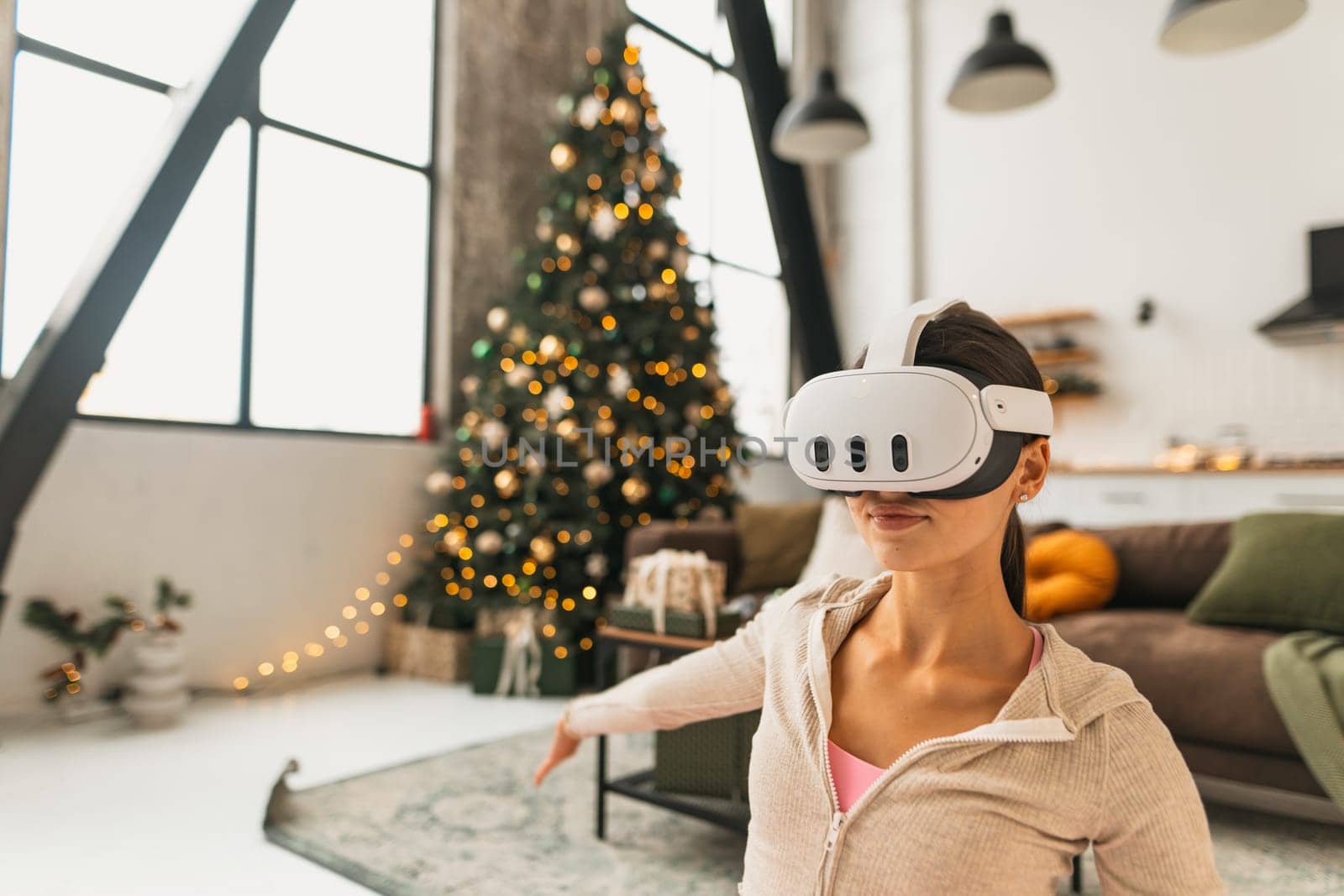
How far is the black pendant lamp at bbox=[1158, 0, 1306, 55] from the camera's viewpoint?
2738 mm

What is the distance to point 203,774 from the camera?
2.52m

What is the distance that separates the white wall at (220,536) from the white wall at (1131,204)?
4370mm

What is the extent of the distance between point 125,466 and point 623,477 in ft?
6.06

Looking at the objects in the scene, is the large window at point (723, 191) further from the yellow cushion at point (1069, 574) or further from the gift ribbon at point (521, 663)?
the yellow cushion at point (1069, 574)

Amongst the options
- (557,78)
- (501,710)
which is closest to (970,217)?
(557,78)

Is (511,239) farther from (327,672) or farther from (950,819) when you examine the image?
(950,819)

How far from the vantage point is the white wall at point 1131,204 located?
18.1 feet

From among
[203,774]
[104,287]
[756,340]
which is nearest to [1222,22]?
[104,287]

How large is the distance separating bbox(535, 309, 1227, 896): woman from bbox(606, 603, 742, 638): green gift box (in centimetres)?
123

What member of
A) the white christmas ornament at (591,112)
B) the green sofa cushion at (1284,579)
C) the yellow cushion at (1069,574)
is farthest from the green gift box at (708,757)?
the white christmas ornament at (591,112)

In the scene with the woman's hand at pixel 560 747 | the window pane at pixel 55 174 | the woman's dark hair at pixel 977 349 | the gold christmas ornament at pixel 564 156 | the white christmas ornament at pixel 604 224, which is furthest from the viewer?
the gold christmas ornament at pixel 564 156

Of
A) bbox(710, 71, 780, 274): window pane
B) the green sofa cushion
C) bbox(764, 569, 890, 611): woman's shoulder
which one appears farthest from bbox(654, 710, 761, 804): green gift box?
bbox(710, 71, 780, 274): window pane

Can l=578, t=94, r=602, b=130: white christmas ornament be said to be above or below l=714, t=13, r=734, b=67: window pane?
below

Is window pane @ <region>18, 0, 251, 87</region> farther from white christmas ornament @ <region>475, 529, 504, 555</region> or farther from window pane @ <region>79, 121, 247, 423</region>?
white christmas ornament @ <region>475, 529, 504, 555</region>
